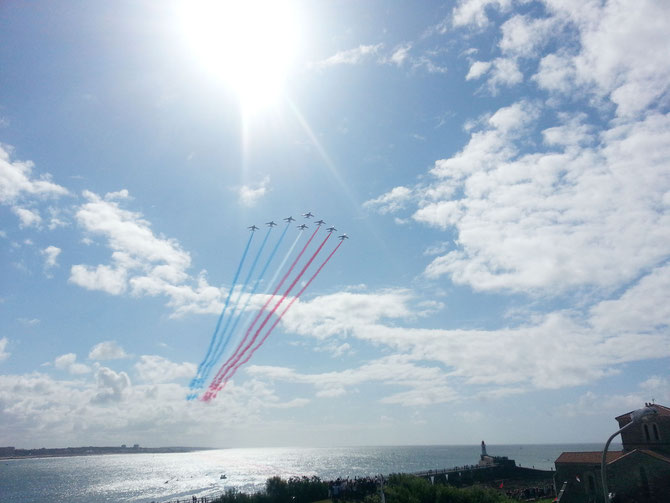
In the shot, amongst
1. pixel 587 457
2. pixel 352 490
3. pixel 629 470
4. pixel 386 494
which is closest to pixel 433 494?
pixel 386 494

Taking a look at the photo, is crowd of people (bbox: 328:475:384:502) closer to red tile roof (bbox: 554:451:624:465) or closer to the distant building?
the distant building

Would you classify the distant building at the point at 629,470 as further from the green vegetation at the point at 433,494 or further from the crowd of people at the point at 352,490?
the crowd of people at the point at 352,490

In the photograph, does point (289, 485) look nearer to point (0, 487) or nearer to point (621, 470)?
point (621, 470)

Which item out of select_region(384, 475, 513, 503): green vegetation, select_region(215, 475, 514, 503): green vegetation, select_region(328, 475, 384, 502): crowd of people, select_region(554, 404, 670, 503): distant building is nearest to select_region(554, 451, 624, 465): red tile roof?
select_region(554, 404, 670, 503): distant building

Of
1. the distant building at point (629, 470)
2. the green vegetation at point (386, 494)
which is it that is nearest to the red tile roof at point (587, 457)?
the distant building at point (629, 470)

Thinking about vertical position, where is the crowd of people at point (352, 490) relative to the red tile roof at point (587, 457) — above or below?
below

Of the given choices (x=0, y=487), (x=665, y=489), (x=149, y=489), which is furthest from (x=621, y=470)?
(x=0, y=487)

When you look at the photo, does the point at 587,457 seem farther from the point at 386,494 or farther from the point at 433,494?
the point at 386,494
